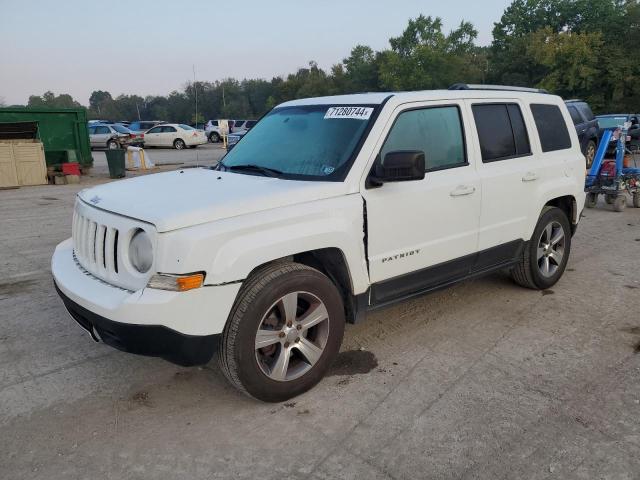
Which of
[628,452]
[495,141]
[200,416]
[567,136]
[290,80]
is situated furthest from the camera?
[290,80]

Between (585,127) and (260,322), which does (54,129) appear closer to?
(585,127)

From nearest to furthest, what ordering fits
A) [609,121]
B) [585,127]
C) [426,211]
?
[426,211], [585,127], [609,121]

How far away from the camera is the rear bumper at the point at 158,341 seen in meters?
2.84

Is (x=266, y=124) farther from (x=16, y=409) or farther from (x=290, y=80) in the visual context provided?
(x=290, y=80)

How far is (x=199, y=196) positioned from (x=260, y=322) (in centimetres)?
84

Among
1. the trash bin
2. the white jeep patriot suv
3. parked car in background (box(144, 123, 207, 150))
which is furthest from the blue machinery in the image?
parked car in background (box(144, 123, 207, 150))

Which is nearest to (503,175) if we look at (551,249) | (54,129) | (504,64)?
(551,249)

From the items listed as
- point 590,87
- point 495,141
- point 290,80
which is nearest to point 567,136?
point 495,141

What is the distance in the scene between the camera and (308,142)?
12.9 feet

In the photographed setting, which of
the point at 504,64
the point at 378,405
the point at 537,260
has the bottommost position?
the point at 378,405

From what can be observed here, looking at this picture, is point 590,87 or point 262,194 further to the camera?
point 590,87

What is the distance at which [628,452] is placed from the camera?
9.07 feet

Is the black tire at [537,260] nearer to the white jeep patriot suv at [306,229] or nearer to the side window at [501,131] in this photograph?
the white jeep patriot suv at [306,229]

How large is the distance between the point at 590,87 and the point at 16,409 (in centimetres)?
4433
